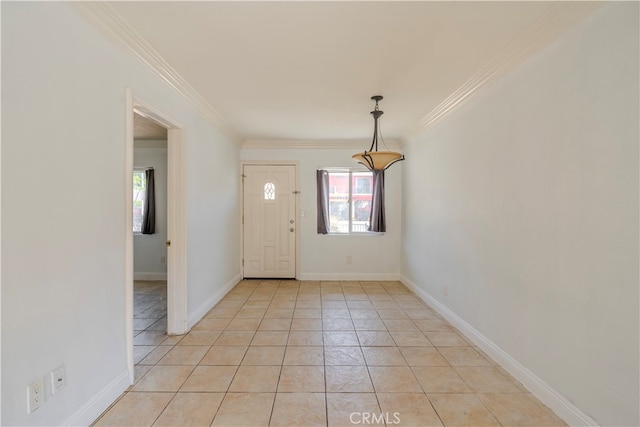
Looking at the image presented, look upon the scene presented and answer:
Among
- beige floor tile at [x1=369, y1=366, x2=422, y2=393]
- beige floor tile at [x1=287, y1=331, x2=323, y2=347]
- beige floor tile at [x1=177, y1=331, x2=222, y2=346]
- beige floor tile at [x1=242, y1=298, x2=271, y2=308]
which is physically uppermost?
beige floor tile at [x1=242, y1=298, x2=271, y2=308]

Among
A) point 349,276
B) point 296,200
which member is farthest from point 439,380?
point 296,200

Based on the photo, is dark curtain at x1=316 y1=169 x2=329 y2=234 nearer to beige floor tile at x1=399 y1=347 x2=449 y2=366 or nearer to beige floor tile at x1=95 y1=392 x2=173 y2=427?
beige floor tile at x1=399 y1=347 x2=449 y2=366

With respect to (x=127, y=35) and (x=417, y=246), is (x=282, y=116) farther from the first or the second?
(x=417, y=246)

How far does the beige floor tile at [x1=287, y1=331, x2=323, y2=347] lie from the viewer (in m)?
2.57

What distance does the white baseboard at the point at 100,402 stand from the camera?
1.52m

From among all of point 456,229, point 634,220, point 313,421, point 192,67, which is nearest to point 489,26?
point 634,220

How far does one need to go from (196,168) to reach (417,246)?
10.1ft

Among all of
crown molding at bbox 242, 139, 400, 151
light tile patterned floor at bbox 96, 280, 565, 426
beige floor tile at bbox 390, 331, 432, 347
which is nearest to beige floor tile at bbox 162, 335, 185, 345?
light tile patterned floor at bbox 96, 280, 565, 426

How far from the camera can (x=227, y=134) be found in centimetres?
401

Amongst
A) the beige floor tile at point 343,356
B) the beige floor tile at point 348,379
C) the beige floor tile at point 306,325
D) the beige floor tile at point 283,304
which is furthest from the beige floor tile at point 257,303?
the beige floor tile at point 348,379

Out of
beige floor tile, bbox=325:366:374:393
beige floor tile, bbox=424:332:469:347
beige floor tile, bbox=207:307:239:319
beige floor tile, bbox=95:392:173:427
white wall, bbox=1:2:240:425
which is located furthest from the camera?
beige floor tile, bbox=207:307:239:319

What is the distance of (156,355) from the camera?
2371 millimetres

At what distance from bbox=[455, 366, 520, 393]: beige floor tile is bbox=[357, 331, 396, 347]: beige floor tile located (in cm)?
61

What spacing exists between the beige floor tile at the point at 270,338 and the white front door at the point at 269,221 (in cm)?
208
